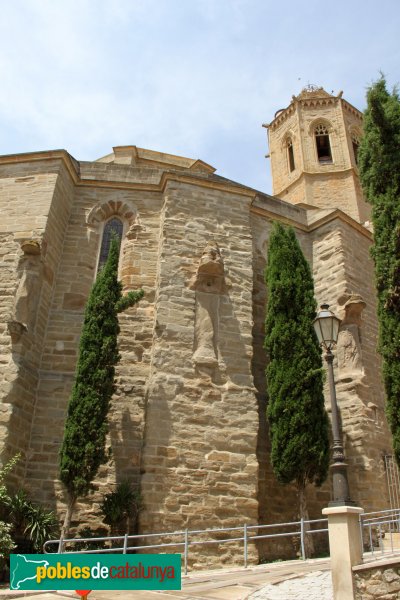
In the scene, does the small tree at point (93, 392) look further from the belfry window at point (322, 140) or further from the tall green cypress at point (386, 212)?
the belfry window at point (322, 140)

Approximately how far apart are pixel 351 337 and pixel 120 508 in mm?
7075

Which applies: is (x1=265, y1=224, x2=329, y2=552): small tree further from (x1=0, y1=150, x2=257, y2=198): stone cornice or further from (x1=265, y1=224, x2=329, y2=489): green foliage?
(x1=0, y1=150, x2=257, y2=198): stone cornice

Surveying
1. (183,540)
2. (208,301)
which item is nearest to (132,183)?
(208,301)

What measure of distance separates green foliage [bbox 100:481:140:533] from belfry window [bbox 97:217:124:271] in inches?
220

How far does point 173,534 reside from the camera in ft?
27.7

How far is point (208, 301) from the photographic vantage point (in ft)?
36.6

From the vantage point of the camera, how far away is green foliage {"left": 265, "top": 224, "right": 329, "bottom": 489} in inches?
380

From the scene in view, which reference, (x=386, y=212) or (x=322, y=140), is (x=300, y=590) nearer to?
(x=386, y=212)

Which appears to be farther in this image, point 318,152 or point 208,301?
point 318,152

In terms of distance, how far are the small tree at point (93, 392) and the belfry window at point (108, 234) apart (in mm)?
1868

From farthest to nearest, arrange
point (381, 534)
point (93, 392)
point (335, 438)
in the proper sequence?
1. point (93, 392)
2. point (381, 534)
3. point (335, 438)

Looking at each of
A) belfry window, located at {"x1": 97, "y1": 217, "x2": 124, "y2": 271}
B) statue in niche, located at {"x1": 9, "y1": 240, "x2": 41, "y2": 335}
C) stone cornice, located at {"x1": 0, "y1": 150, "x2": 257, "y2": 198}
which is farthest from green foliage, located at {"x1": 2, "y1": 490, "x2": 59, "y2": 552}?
stone cornice, located at {"x1": 0, "y1": 150, "x2": 257, "y2": 198}

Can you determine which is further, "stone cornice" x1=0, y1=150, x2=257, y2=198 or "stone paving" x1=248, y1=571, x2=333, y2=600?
"stone cornice" x1=0, y1=150, x2=257, y2=198

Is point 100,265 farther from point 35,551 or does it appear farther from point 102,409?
point 35,551
